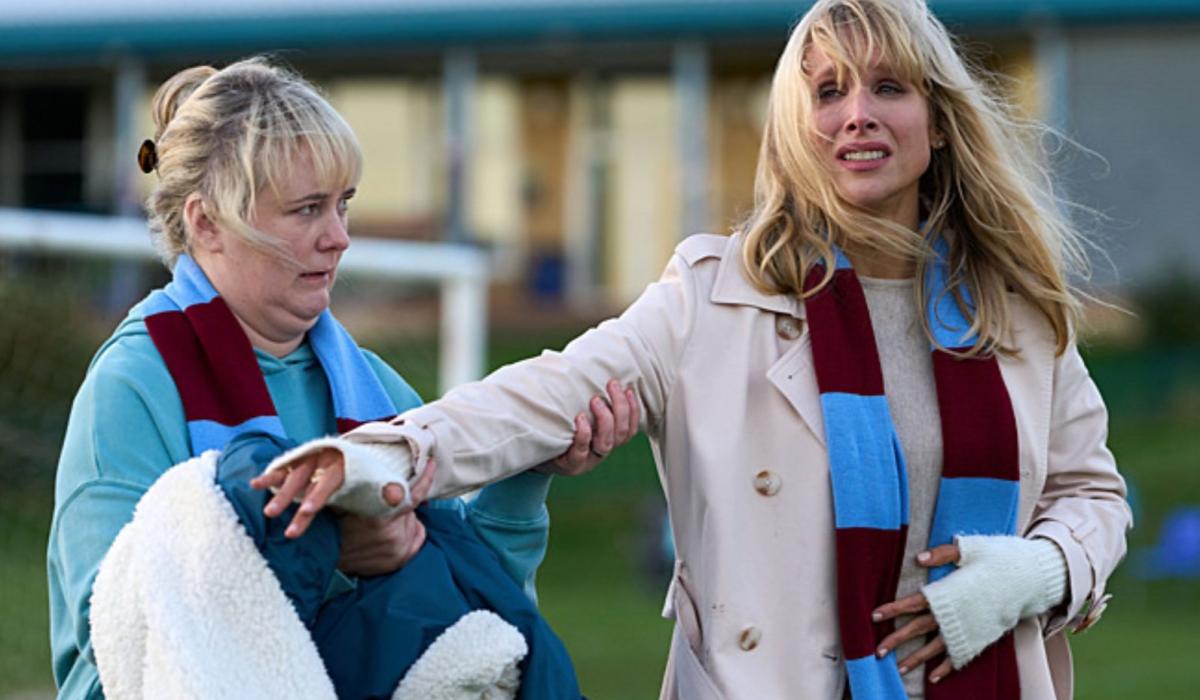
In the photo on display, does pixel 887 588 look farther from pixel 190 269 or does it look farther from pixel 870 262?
pixel 190 269

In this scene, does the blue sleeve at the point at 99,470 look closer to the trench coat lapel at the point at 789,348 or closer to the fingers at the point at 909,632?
the trench coat lapel at the point at 789,348

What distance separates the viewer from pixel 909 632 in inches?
136

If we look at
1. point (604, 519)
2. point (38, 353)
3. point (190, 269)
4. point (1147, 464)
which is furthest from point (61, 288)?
point (1147, 464)

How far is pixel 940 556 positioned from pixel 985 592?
99 mm

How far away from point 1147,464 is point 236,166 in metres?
15.1

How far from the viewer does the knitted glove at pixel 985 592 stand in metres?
3.45

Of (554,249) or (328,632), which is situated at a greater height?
(328,632)

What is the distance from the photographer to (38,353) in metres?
10.6

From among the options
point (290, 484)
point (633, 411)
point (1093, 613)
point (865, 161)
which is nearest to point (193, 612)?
point (290, 484)

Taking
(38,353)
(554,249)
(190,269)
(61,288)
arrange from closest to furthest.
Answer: (190,269) → (38,353) → (61,288) → (554,249)

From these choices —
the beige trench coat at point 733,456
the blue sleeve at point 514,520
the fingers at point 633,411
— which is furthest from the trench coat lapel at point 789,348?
the blue sleeve at point 514,520

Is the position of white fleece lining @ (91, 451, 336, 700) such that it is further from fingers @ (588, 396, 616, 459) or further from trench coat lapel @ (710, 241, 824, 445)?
trench coat lapel @ (710, 241, 824, 445)

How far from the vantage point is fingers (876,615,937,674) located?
3.44 metres

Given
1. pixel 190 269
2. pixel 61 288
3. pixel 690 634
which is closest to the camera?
pixel 190 269
